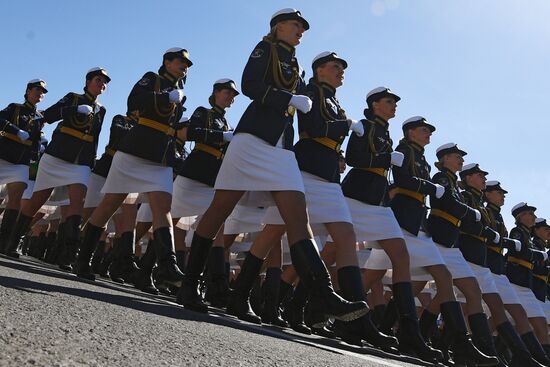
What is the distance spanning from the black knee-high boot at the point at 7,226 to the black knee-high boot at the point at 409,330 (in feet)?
14.1

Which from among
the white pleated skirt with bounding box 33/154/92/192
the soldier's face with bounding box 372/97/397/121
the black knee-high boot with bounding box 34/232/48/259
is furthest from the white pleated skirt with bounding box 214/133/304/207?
the black knee-high boot with bounding box 34/232/48/259

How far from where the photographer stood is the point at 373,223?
4.90 metres

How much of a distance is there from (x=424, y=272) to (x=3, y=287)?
12.5 feet

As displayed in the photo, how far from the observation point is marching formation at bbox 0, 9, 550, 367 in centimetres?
391

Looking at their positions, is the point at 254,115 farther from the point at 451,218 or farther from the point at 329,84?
the point at 451,218

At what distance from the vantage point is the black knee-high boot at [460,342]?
4711mm

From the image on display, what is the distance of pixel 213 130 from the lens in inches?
241

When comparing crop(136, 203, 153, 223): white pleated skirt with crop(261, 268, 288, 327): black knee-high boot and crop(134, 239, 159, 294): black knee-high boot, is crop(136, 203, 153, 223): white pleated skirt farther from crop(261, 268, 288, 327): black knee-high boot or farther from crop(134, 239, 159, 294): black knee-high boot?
crop(261, 268, 288, 327): black knee-high boot

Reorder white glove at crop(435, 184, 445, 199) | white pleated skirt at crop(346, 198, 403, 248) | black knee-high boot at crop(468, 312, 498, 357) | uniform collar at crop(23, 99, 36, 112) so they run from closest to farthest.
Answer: white pleated skirt at crop(346, 198, 403, 248)
black knee-high boot at crop(468, 312, 498, 357)
white glove at crop(435, 184, 445, 199)
uniform collar at crop(23, 99, 36, 112)

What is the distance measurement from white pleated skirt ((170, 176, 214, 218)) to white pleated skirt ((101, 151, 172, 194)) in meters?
1.06

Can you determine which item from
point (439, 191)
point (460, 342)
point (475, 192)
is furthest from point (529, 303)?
point (460, 342)

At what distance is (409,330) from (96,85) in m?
4.21

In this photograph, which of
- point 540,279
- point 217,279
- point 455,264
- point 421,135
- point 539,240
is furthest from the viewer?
point 539,240

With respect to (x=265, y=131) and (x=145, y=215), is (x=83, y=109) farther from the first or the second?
(x=265, y=131)
